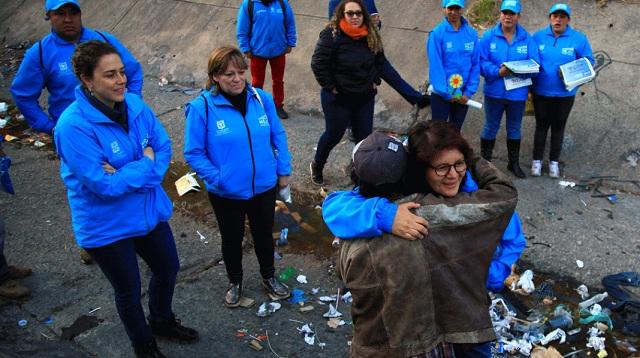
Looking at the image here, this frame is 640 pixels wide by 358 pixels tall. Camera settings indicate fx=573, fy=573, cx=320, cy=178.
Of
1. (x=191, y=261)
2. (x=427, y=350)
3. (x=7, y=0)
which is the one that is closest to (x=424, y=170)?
(x=427, y=350)

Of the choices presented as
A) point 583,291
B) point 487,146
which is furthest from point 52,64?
point 583,291

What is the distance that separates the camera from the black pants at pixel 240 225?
4.09 metres

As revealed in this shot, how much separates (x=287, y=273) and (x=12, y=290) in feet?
7.09

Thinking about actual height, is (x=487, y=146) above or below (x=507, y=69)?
below

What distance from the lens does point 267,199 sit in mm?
4137

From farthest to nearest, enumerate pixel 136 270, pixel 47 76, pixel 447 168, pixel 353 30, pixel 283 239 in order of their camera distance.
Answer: pixel 353 30 < pixel 283 239 < pixel 47 76 < pixel 136 270 < pixel 447 168

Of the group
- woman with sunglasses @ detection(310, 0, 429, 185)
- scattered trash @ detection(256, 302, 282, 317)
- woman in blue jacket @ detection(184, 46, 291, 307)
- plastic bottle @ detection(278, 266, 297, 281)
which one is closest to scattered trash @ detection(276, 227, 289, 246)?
plastic bottle @ detection(278, 266, 297, 281)

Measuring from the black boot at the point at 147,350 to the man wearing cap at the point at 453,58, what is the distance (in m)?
3.73

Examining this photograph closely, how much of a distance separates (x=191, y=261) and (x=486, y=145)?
3406 mm

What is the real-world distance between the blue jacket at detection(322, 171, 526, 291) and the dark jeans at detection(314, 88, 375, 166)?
3.27 m

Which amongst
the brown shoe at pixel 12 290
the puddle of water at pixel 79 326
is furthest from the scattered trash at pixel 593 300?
the brown shoe at pixel 12 290

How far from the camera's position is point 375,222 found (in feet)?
7.23

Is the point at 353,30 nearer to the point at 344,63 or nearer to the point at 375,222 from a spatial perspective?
the point at 344,63

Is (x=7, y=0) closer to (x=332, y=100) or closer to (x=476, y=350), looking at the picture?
(x=332, y=100)
